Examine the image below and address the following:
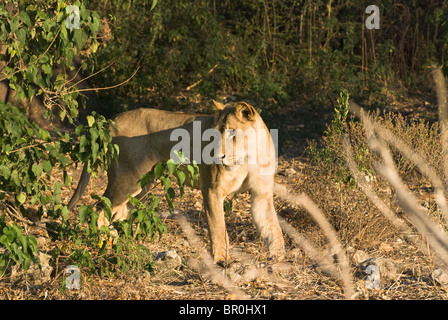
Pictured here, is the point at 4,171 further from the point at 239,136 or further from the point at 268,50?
the point at 268,50

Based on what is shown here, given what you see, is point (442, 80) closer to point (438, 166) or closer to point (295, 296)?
point (438, 166)

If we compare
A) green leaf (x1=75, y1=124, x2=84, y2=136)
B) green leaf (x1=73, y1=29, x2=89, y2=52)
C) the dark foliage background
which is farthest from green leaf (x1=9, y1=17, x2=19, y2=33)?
the dark foliage background

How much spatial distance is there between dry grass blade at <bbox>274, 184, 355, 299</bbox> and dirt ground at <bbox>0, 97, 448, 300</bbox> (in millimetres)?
54

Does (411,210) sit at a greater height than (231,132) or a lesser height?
lesser

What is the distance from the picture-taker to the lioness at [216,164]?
5207 mm

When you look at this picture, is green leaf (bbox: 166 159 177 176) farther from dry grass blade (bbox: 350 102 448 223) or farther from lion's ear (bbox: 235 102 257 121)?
dry grass blade (bbox: 350 102 448 223)

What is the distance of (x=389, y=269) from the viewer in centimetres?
506

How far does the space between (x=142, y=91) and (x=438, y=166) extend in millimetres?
4987

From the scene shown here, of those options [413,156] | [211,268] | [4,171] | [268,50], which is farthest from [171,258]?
[268,50]

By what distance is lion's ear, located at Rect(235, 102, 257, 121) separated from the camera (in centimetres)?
513

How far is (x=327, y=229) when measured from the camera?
5.67 metres

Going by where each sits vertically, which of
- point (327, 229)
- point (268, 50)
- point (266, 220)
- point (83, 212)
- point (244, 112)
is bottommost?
point (327, 229)

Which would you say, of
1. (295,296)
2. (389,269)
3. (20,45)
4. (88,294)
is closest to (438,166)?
(389,269)

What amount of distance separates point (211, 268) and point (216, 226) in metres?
0.36
